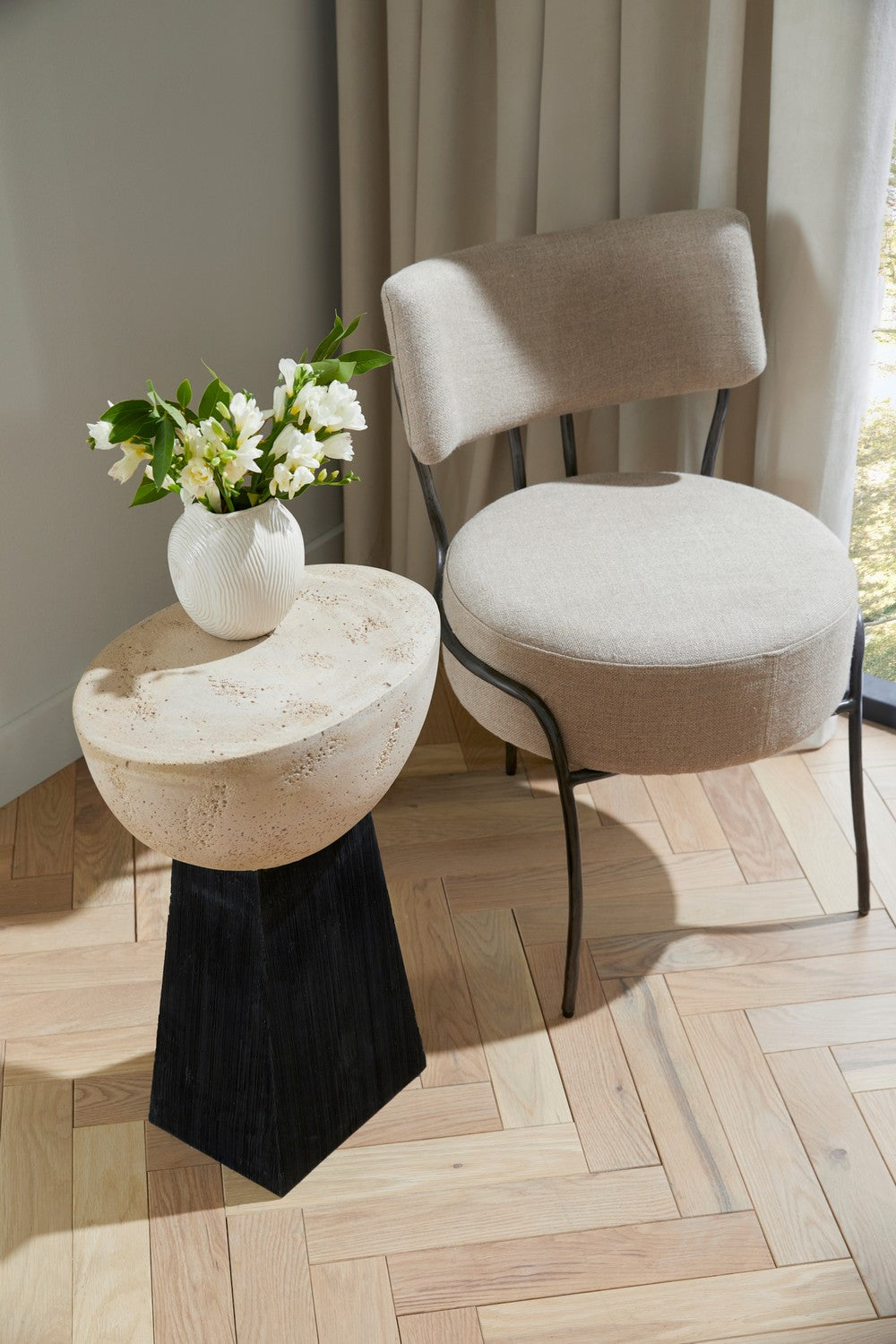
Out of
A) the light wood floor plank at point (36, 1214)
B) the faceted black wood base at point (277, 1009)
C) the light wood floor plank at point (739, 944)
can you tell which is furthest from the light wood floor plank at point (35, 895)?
the light wood floor plank at point (739, 944)

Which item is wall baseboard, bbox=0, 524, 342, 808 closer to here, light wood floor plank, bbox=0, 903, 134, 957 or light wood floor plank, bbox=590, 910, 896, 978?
light wood floor plank, bbox=0, 903, 134, 957

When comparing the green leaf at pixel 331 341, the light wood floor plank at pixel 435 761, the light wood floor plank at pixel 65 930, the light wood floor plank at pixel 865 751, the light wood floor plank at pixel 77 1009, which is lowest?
the light wood floor plank at pixel 77 1009

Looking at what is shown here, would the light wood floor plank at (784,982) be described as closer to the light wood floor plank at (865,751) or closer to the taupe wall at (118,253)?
the light wood floor plank at (865,751)

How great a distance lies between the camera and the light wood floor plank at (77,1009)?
1568mm

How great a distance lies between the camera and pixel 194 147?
1.87 metres

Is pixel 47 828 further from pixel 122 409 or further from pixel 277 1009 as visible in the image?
pixel 122 409

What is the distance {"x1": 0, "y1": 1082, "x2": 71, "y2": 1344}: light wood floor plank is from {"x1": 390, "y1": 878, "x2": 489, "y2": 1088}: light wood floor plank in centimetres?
A: 43

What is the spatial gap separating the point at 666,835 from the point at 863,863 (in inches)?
11.9

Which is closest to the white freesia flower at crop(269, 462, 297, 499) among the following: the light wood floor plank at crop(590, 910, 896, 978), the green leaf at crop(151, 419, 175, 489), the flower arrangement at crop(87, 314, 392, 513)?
the flower arrangement at crop(87, 314, 392, 513)

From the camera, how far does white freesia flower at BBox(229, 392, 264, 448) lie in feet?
3.95

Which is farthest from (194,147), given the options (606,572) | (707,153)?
(606,572)

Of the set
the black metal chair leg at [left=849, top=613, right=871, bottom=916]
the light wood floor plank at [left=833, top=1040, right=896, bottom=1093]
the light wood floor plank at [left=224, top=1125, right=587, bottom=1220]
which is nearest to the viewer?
the light wood floor plank at [left=224, top=1125, right=587, bottom=1220]

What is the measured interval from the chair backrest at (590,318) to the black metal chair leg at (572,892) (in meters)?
0.47

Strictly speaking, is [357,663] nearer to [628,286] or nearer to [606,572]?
[606,572]
